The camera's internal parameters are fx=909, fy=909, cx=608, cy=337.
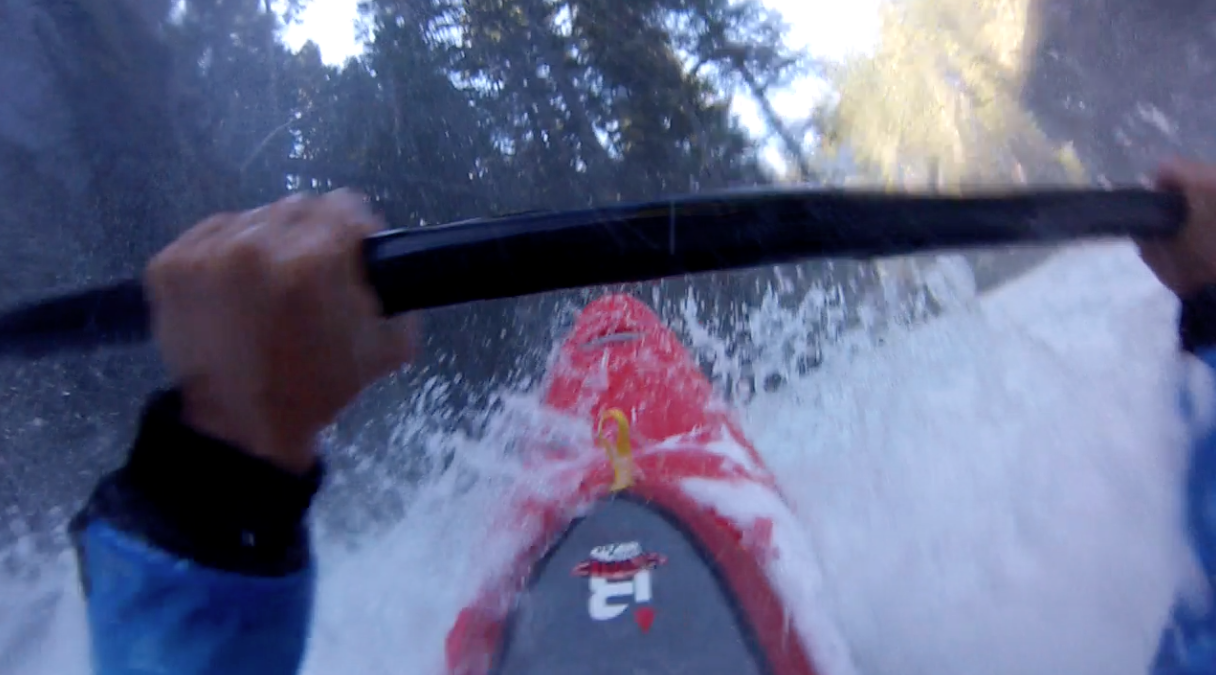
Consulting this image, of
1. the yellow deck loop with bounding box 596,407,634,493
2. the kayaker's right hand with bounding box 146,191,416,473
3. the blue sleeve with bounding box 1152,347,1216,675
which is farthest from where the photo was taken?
the yellow deck loop with bounding box 596,407,634,493

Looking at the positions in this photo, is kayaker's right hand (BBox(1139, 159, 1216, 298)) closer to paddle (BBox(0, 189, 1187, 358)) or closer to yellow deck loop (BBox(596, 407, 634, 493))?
paddle (BBox(0, 189, 1187, 358))

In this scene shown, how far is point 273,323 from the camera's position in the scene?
0.25 m

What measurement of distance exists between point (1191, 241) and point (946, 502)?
25cm

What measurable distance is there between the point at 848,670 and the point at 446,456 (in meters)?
0.36

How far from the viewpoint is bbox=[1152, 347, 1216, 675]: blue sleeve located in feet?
1.23

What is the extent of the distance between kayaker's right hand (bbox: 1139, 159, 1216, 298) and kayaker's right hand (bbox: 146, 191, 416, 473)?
1.11 feet

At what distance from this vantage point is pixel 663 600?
454 mm

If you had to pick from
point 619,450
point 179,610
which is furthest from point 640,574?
point 179,610

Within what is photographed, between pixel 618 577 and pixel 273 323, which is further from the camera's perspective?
pixel 618 577

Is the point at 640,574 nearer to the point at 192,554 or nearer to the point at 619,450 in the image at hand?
the point at 619,450

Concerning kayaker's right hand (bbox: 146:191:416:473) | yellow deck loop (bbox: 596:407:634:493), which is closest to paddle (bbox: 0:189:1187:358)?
kayaker's right hand (bbox: 146:191:416:473)

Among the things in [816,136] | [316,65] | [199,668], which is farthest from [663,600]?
[316,65]

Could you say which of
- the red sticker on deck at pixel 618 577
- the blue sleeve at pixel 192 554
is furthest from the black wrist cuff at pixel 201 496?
the red sticker on deck at pixel 618 577

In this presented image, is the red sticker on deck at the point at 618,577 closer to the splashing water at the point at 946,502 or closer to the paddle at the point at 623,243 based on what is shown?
the splashing water at the point at 946,502
